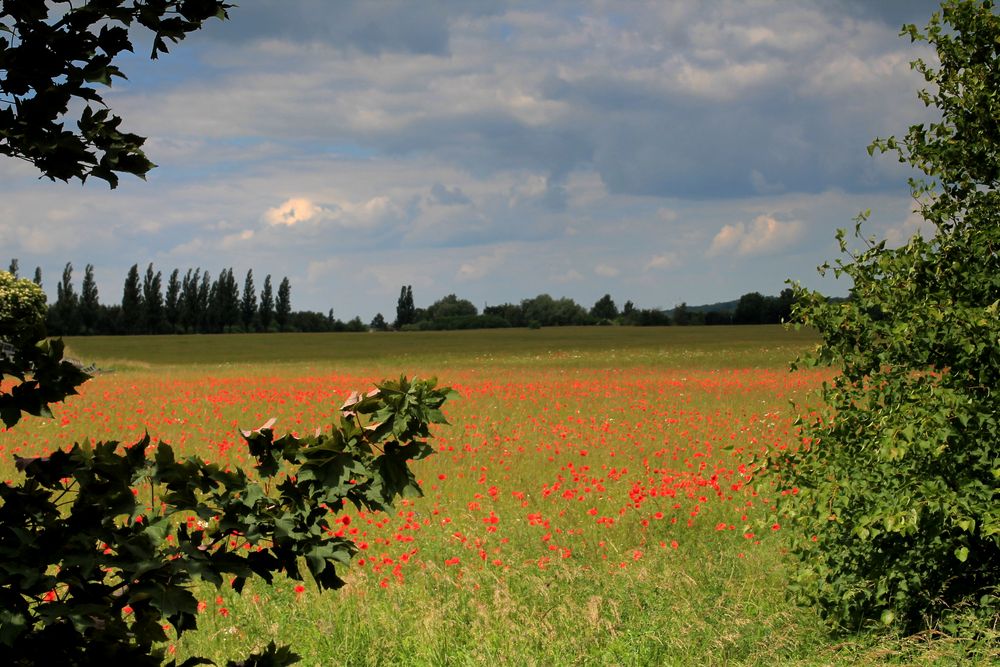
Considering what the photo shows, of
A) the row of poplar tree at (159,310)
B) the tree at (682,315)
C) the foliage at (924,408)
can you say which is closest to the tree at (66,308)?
the row of poplar tree at (159,310)

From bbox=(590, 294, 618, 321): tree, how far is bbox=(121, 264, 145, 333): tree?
51.6m

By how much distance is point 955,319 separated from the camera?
18.8ft

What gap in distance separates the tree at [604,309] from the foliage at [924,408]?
9173cm

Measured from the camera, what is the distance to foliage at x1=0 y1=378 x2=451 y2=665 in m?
2.94

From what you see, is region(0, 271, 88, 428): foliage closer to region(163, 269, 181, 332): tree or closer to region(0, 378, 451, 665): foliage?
region(0, 378, 451, 665): foliage

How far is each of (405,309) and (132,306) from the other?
3502 cm

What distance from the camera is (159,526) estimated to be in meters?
3.11

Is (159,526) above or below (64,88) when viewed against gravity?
below

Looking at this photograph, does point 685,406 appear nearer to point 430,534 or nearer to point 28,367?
point 430,534

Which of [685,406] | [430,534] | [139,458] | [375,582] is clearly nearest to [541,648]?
[375,582]

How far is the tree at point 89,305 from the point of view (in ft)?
322

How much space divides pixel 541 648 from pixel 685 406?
13.7m

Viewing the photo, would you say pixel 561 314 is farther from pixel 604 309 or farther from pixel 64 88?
pixel 64 88

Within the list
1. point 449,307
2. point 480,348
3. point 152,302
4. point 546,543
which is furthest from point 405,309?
point 546,543
